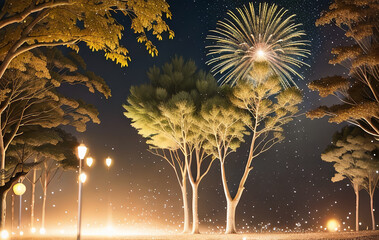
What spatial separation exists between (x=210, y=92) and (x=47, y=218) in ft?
55.8

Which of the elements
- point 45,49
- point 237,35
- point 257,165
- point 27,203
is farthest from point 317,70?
point 27,203

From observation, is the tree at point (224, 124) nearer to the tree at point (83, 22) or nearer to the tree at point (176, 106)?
the tree at point (176, 106)

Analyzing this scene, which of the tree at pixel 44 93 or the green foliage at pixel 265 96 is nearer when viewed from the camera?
the tree at pixel 44 93

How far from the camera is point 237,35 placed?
26.1 metres

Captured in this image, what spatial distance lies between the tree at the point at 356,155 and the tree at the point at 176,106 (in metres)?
9.30

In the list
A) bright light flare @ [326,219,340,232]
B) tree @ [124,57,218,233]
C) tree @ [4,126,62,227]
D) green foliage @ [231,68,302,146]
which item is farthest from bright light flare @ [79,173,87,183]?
bright light flare @ [326,219,340,232]

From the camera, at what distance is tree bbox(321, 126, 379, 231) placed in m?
27.9

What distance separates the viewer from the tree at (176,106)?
24.9 m

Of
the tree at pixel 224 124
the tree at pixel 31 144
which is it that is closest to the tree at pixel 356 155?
the tree at pixel 224 124

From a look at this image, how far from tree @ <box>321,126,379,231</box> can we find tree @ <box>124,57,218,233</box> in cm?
930

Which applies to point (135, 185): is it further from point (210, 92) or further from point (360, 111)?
point (360, 111)

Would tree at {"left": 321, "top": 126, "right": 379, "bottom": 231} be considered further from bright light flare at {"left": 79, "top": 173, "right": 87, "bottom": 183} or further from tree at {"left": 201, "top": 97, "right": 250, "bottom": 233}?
bright light flare at {"left": 79, "top": 173, "right": 87, "bottom": 183}

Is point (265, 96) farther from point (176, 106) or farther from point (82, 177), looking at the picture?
point (82, 177)

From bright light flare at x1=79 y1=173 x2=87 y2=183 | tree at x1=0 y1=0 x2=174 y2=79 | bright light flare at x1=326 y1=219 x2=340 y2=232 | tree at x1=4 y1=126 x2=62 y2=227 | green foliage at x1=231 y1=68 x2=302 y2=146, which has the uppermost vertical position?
green foliage at x1=231 y1=68 x2=302 y2=146
